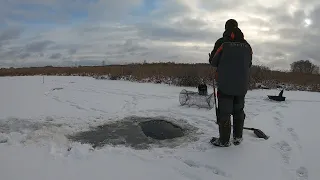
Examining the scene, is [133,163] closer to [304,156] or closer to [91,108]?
[304,156]

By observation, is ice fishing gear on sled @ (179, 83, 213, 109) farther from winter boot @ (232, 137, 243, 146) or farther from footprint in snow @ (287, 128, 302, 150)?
winter boot @ (232, 137, 243, 146)

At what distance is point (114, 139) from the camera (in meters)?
5.74

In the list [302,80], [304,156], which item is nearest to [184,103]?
[304,156]

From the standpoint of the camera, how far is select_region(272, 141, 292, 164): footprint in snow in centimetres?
471

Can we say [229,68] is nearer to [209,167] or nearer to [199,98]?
[209,167]

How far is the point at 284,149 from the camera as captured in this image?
515cm

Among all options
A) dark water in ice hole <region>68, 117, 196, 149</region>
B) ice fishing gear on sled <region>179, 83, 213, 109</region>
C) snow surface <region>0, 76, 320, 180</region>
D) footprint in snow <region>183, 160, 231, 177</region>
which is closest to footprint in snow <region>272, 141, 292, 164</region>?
snow surface <region>0, 76, 320, 180</region>

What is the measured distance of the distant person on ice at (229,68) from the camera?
504 centimetres

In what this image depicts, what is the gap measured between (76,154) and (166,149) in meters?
1.36

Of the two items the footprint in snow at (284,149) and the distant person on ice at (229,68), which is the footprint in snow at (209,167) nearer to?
the distant person on ice at (229,68)

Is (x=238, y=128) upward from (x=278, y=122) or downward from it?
upward

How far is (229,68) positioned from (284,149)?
154cm

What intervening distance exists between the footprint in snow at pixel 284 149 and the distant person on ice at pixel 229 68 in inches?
30.5

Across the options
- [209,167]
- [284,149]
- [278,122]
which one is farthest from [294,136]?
[209,167]
